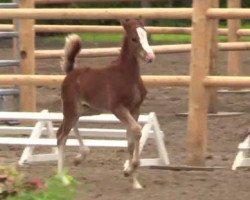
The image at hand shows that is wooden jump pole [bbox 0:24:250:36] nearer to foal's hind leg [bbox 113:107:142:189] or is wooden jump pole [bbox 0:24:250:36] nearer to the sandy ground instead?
the sandy ground

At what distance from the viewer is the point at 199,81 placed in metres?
8.31

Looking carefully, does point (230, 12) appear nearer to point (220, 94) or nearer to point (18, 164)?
point (18, 164)

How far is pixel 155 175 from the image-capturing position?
8.05 m

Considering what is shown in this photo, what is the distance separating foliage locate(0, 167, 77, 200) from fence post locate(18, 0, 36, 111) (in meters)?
5.44

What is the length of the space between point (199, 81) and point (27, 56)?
114 inches

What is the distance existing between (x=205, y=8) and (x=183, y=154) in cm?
165

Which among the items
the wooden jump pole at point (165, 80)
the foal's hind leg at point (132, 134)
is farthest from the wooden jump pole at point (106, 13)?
the foal's hind leg at point (132, 134)

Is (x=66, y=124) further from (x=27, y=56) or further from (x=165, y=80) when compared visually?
(x=27, y=56)

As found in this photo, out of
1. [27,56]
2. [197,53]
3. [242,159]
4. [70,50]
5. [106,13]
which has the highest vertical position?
[106,13]

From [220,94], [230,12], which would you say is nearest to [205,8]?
[230,12]

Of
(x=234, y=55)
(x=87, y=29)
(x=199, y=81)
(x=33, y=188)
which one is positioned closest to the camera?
(x=33, y=188)

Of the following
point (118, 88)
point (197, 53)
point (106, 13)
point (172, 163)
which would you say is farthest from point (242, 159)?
point (106, 13)

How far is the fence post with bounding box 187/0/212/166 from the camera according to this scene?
27.3ft

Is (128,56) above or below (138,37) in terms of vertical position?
below
